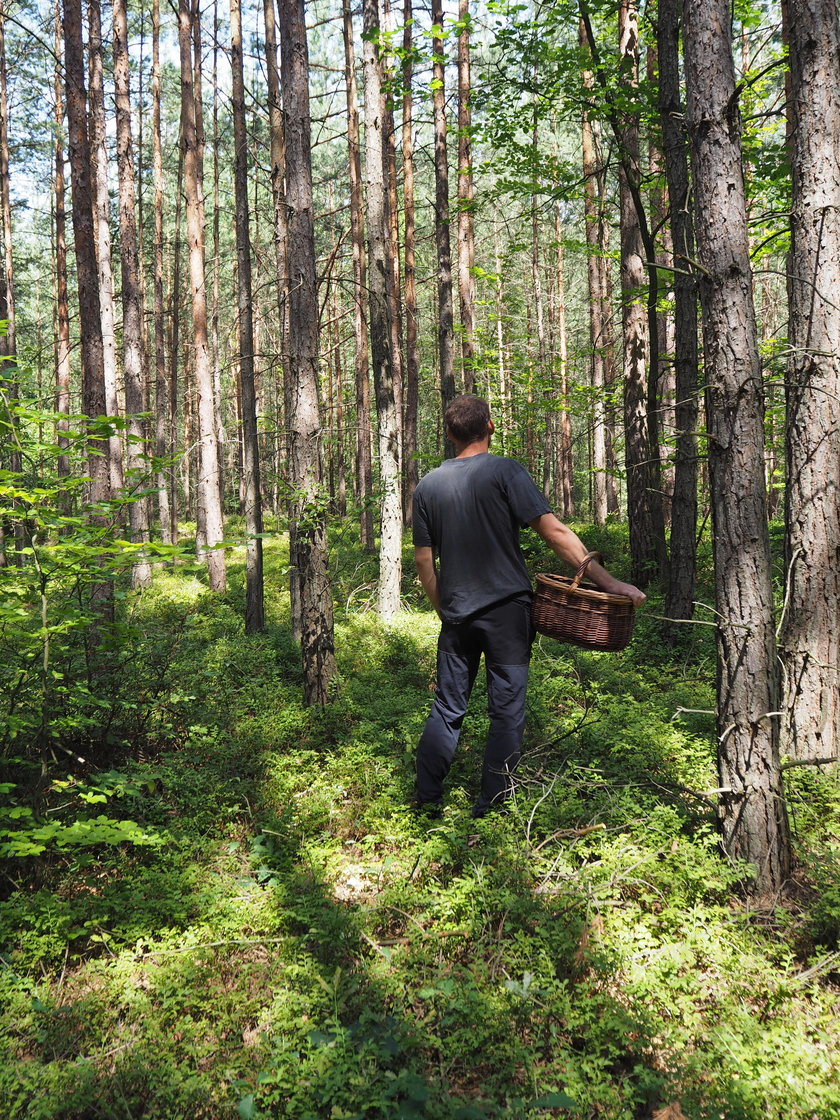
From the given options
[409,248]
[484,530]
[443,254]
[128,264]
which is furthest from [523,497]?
[409,248]

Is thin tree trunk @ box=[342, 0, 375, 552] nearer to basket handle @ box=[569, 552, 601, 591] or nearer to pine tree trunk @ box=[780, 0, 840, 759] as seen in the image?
pine tree trunk @ box=[780, 0, 840, 759]

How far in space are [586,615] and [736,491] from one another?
3.06ft

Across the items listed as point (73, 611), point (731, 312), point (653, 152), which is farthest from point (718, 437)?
point (653, 152)

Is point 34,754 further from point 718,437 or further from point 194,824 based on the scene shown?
point 718,437

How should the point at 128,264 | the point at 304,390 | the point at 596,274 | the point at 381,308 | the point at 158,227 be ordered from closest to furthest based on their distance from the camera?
the point at 304,390 → the point at 381,308 → the point at 128,264 → the point at 596,274 → the point at 158,227

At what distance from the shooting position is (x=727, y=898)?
10.8 feet

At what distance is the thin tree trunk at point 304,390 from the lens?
626cm

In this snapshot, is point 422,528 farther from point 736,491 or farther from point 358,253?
point 358,253

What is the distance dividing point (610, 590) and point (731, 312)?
57.7 inches

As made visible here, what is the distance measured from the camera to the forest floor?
7.77 feet

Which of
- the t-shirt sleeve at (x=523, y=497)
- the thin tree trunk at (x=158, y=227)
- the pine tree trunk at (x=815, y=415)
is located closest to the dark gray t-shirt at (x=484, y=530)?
the t-shirt sleeve at (x=523, y=497)

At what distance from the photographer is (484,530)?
3.97m

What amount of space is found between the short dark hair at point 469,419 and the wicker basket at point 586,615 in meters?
1.01

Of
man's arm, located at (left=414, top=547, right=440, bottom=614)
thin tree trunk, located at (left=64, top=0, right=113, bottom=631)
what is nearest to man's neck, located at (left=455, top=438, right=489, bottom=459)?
man's arm, located at (left=414, top=547, right=440, bottom=614)
